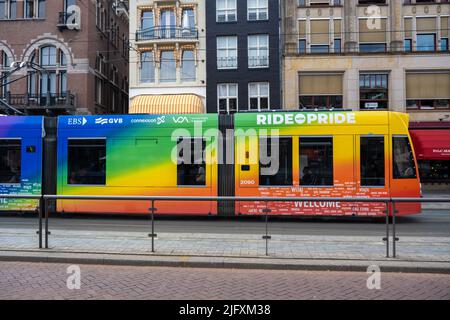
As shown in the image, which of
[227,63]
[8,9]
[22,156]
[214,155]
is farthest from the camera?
[8,9]

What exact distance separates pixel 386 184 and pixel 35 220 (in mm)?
8964

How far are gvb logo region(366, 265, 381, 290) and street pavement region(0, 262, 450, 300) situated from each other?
0.07 metres

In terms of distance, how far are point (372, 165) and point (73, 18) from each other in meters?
26.9

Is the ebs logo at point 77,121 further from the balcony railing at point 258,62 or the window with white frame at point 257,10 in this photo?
the window with white frame at point 257,10

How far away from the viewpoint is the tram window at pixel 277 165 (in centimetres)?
1233

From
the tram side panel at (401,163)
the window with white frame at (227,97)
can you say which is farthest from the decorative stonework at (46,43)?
Answer: the tram side panel at (401,163)

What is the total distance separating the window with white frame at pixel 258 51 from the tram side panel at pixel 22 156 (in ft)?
60.0

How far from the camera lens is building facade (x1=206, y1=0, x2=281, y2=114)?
94.8ft

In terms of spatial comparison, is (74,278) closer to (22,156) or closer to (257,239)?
(257,239)

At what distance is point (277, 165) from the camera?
12359 mm

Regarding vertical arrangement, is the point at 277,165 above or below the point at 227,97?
below

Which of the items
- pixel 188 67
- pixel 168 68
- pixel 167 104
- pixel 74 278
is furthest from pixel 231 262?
pixel 168 68
